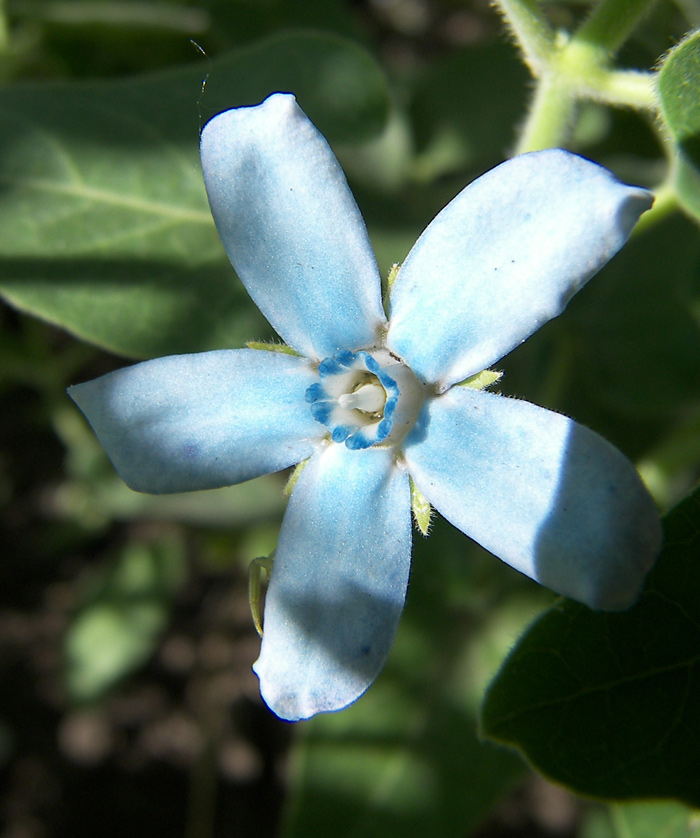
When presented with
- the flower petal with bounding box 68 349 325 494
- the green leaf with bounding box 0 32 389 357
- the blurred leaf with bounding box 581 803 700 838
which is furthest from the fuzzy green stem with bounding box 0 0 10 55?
the blurred leaf with bounding box 581 803 700 838

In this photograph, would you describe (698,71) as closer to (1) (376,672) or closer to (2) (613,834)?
(1) (376,672)

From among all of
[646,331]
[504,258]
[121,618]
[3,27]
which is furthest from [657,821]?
[3,27]

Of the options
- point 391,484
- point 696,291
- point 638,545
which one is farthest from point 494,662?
point 638,545

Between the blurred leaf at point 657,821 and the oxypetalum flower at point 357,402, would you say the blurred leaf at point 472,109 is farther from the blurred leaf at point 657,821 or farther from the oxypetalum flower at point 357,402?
the blurred leaf at point 657,821

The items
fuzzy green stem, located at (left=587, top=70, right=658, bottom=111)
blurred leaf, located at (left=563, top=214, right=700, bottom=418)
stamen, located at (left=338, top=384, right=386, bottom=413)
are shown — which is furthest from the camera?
blurred leaf, located at (left=563, top=214, right=700, bottom=418)

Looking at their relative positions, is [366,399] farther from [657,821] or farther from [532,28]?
[657,821]

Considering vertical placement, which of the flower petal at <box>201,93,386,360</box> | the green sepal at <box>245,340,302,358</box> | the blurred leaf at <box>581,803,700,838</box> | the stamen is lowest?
the blurred leaf at <box>581,803,700,838</box>

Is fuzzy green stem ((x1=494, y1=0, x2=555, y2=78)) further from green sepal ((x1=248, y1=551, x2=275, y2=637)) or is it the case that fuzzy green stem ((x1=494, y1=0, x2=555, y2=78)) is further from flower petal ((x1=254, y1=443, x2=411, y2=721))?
green sepal ((x1=248, y1=551, x2=275, y2=637))
